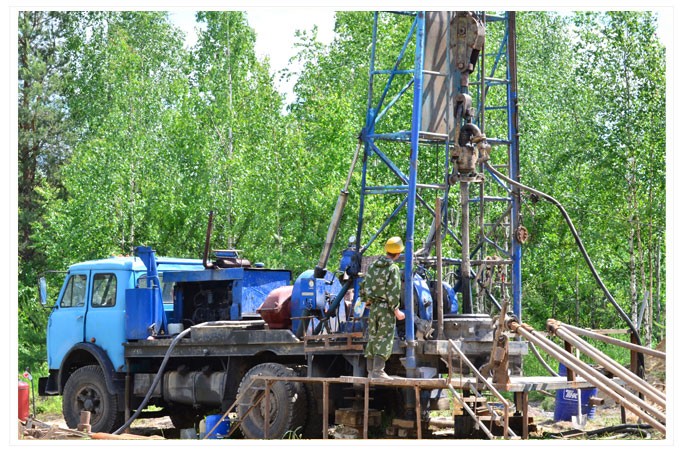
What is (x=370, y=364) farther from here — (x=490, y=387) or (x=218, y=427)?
(x=218, y=427)

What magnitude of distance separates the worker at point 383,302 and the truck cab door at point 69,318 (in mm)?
5983

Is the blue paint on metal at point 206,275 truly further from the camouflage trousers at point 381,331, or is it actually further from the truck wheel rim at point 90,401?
the camouflage trousers at point 381,331

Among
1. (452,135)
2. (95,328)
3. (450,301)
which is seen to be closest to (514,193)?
(452,135)

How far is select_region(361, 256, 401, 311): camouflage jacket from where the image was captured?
11.9 m

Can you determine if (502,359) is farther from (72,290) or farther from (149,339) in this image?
(72,290)

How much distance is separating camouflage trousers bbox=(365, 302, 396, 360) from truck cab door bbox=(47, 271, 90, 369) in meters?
5.97

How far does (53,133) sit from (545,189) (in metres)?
17.0

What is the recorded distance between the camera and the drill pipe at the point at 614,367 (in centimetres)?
789

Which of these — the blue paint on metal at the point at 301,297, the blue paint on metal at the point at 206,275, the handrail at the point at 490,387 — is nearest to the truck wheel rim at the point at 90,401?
the blue paint on metal at the point at 206,275

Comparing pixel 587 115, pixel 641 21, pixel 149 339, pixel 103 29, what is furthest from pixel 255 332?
pixel 103 29

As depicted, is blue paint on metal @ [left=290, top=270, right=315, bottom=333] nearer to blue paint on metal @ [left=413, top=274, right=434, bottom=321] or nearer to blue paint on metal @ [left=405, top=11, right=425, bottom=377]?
blue paint on metal @ [left=413, top=274, right=434, bottom=321]

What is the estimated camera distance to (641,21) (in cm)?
2366

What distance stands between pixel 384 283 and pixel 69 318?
6.60 meters

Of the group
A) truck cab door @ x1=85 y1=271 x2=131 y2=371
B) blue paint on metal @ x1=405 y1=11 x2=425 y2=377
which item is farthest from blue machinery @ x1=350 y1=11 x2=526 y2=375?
truck cab door @ x1=85 y1=271 x2=131 y2=371
